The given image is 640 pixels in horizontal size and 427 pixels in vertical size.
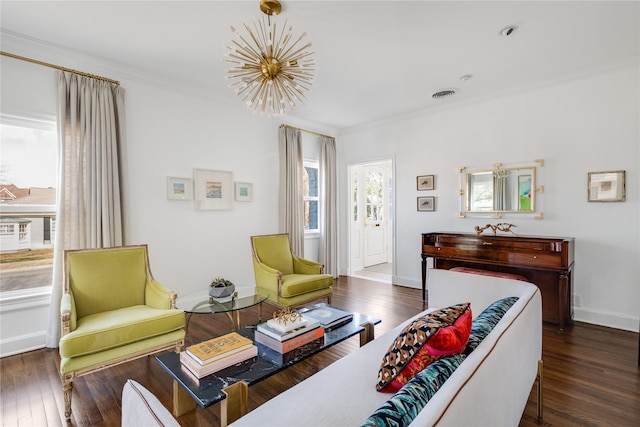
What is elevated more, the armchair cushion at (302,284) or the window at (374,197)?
the window at (374,197)

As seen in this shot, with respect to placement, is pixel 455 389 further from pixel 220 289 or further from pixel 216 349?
pixel 220 289

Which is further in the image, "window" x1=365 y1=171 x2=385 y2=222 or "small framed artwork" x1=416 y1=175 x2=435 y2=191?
"window" x1=365 y1=171 x2=385 y2=222

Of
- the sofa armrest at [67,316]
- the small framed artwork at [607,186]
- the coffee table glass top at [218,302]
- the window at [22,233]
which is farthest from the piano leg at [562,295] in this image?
the window at [22,233]

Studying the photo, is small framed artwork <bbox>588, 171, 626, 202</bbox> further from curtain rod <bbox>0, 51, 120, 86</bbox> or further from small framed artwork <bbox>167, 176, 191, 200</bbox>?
curtain rod <bbox>0, 51, 120, 86</bbox>

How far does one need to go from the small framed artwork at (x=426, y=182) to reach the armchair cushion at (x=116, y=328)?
12.5ft

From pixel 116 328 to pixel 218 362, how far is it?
0.95 m

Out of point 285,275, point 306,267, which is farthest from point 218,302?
point 306,267

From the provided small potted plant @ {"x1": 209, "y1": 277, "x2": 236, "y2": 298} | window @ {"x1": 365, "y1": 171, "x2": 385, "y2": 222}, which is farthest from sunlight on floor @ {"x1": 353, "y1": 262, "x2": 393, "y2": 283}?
small potted plant @ {"x1": 209, "y1": 277, "x2": 236, "y2": 298}

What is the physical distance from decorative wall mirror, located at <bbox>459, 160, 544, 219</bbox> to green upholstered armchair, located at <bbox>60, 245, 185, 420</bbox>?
3.88 m

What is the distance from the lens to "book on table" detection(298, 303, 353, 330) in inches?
92.6

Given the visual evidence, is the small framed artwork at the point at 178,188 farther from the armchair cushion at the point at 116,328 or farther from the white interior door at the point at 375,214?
the white interior door at the point at 375,214

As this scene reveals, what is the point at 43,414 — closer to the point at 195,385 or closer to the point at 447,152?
the point at 195,385

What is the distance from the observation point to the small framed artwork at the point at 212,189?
4023 millimetres

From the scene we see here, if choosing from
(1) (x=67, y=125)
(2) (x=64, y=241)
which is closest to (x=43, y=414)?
(2) (x=64, y=241)
